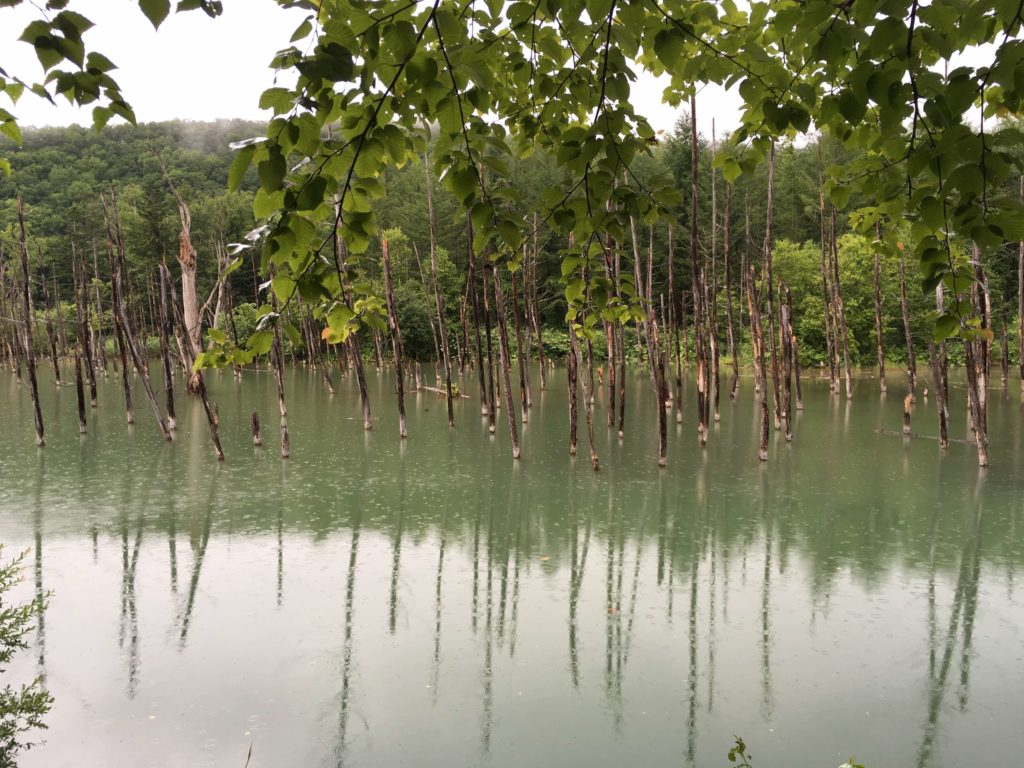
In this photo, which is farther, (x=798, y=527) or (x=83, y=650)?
(x=798, y=527)

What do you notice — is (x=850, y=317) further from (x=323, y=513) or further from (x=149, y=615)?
(x=149, y=615)

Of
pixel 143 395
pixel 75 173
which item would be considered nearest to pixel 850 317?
pixel 143 395

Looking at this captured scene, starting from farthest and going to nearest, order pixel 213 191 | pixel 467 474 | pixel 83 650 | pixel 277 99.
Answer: pixel 213 191
pixel 467 474
pixel 83 650
pixel 277 99

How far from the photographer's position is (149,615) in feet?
19.8

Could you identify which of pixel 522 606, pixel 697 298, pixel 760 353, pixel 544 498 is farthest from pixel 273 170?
pixel 760 353

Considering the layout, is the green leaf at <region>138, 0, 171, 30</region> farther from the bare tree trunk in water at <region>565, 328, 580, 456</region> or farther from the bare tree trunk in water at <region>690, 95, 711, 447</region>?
the bare tree trunk in water at <region>565, 328, 580, 456</region>

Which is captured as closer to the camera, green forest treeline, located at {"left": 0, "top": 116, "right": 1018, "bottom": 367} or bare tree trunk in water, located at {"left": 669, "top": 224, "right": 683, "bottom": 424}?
bare tree trunk in water, located at {"left": 669, "top": 224, "right": 683, "bottom": 424}

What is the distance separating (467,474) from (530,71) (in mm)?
8606

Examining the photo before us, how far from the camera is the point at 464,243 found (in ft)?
132

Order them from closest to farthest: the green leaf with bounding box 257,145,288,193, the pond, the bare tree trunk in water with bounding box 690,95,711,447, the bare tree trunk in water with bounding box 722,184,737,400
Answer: the green leaf with bounding box 257,145,288,193 → the pond → the bare tree trunk in water with bounding box 690,95,711,447 → the bare tree trunk in water with bounding box 722,184,737,400

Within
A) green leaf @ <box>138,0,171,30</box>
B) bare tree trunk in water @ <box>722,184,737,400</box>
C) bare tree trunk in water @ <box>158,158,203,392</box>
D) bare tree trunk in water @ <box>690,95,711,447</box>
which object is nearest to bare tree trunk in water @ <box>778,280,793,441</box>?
bare tree trunk in water @ <box>722,184,737,400</box>

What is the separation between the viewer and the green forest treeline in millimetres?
28250

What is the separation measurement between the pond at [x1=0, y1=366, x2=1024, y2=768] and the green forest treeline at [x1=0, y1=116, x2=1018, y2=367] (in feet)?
47.8

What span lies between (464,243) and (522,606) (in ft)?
115
